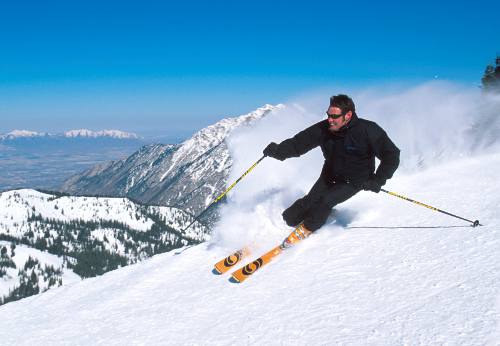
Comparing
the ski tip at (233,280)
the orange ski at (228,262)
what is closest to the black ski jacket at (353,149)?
the orange ski at (228,262)

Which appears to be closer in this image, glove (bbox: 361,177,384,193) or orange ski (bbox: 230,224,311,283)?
orange ski (bbox: 230,224,311,283)

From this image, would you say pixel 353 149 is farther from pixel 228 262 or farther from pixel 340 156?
pixel 228 262

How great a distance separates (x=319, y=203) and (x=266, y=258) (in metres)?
1.72

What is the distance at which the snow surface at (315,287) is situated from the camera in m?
5.30

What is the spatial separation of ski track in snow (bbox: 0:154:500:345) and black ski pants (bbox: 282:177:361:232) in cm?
47

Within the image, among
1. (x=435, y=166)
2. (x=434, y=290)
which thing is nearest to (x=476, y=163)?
(x=435, y=166)

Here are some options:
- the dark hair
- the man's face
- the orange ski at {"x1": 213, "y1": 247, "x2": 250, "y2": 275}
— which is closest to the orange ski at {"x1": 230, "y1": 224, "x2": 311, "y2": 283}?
the orange ski at {"x1": 213, "y1": 247, "x2": 250, "y2": 275}

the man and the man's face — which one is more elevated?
the man's face

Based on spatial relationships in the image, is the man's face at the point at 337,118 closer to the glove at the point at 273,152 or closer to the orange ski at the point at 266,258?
the glove at the point at 273,152

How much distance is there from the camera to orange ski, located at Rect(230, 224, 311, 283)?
8.12 meters

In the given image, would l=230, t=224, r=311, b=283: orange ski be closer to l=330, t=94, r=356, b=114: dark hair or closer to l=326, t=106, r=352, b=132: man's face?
l=326, t=106, r=352, b=132: man's face

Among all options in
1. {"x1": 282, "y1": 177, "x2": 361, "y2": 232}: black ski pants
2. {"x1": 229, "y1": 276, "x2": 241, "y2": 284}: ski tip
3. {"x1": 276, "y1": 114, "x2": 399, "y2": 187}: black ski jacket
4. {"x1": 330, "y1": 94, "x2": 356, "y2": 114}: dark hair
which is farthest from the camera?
{"x1": 282, "y1": 177, "x2": 361, "y2": 232}: black ski pants

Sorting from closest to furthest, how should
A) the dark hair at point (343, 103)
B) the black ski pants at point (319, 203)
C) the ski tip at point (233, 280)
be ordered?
the dark hair at point (343, 103) < the ski tip at point (233, 280) < the black ski pants at point (319, 203)

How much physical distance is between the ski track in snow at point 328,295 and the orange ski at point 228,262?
0.27 m
